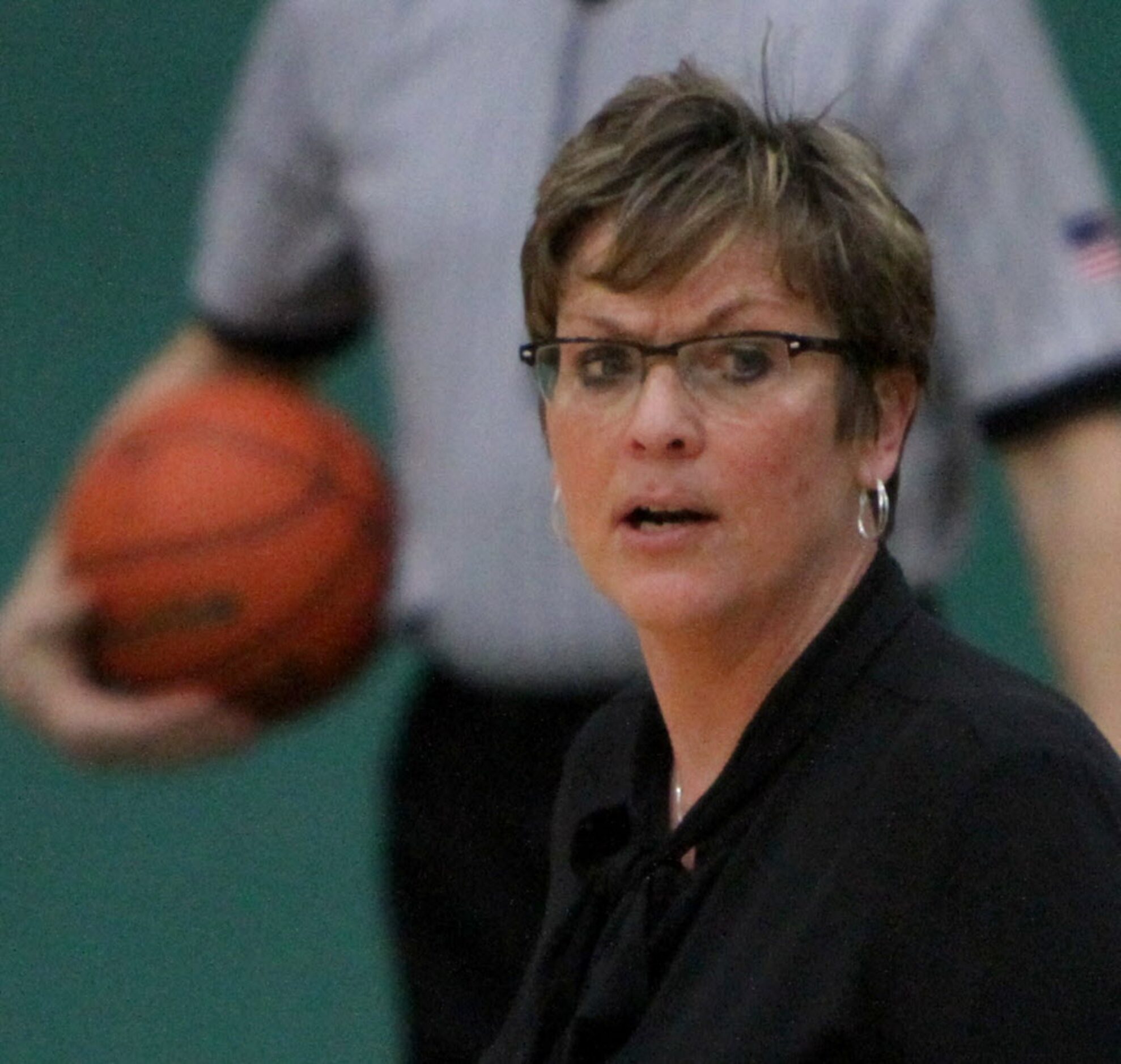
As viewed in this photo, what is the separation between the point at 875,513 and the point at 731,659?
0.14m

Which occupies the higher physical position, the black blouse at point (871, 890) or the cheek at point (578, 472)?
the cheek at point (578, 472)

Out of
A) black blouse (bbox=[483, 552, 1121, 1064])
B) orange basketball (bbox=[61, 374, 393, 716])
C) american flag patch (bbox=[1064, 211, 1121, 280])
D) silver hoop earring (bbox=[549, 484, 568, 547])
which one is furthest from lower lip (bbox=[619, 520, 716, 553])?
orange basketball (bbox=[61, 374, 393, 716])

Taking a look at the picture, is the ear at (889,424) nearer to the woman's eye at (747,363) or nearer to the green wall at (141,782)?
the woman's eye at (747,363)

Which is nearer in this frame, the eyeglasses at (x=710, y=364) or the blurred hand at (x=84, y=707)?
the eyeglasses at (x=710, y=364)

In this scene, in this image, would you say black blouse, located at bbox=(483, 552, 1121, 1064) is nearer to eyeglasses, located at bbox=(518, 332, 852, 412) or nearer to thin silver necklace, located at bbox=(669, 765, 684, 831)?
thin silver necklace, located at bbox=(669, 765, 684, 831)

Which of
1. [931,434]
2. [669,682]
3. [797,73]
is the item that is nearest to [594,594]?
[931,434]

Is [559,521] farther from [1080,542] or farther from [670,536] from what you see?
[1080,542]

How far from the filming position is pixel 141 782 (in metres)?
4.02

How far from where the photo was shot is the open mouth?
69.6 inches

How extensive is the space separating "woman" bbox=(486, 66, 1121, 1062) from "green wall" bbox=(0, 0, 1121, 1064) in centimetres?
206

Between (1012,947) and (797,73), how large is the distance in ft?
3.80

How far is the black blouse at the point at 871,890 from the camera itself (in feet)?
5.00

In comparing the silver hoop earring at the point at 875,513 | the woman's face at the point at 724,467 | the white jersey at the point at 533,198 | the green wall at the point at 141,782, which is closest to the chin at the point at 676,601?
the woman's face at the point at 724,467

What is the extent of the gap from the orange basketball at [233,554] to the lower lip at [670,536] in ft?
3.80
